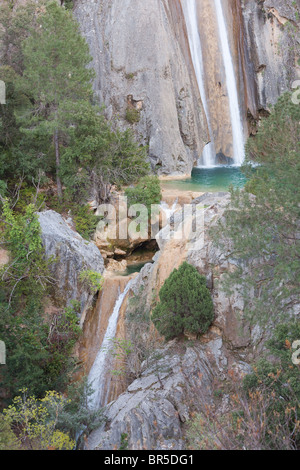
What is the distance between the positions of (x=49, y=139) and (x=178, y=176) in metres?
11.4

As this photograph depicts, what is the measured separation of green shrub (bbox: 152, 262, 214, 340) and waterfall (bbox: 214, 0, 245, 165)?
25254 millimetres

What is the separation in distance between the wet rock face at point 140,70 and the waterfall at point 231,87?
251 inches

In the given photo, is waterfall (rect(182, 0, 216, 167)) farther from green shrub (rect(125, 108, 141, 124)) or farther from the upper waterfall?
green shrub (rect(125, 108, 141, 124))

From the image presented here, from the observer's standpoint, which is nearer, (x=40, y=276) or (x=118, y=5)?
(x=40, y=276)

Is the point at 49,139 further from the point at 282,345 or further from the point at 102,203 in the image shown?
the point at 282,345

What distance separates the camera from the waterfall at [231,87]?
108ft

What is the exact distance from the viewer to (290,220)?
7180mm

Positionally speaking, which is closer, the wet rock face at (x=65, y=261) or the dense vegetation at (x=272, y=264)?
the dense vegetation at (x=272, y=264)

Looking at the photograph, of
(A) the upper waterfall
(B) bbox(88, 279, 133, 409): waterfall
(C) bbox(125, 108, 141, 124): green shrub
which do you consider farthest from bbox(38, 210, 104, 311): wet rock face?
(A) the upper waterfall

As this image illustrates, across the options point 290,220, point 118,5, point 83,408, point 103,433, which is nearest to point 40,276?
point 83,408

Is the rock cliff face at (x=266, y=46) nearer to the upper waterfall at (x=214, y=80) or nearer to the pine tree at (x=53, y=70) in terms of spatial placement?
the upper waterfall at (x=214, y=80)

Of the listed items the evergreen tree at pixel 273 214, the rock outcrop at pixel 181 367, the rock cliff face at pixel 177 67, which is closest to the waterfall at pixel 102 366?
the rock outcrop at pixel 181 367

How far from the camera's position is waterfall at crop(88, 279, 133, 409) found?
35.1 ft

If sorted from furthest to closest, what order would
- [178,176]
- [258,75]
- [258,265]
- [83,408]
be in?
[258,75]
[178,176]
[83,408]
[258,265]
